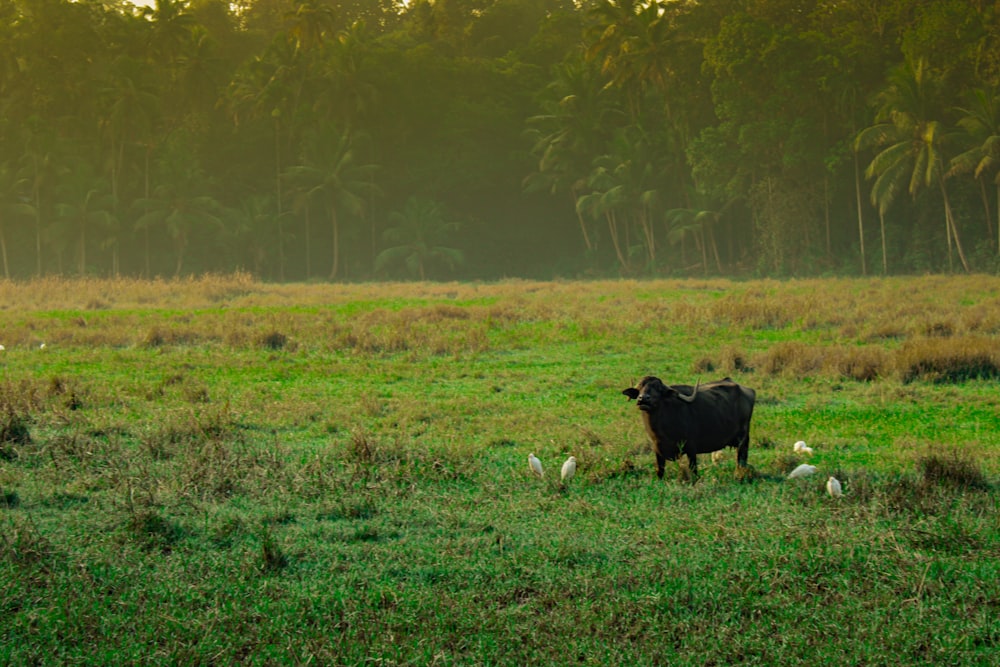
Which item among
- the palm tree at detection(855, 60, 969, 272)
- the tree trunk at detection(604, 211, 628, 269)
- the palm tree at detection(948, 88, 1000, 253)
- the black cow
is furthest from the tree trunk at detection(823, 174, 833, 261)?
the black cow

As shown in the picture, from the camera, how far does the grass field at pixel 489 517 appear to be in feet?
15.3

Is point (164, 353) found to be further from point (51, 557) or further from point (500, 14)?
point (500, 14)

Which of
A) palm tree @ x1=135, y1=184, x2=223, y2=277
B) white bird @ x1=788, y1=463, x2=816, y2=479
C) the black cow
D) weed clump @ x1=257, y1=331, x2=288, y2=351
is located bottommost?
white bird @ x1=788, y1=463, x2=816, y2=479

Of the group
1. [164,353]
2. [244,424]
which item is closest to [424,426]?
[244,424]

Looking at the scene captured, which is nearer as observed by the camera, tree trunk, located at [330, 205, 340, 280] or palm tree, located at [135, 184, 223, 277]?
palm tree, located at [135, 184, 223, 277]

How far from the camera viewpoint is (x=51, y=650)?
4508 mm

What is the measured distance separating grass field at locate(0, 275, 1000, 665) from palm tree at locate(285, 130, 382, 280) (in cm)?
3802

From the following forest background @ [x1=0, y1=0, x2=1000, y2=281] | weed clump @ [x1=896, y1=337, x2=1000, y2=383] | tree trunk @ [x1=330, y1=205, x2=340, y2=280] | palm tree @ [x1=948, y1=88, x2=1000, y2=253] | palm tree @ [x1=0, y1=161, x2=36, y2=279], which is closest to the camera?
weed clump @ [x1=896, y1=337, x2=1000, y2=383]

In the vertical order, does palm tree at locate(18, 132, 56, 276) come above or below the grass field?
above

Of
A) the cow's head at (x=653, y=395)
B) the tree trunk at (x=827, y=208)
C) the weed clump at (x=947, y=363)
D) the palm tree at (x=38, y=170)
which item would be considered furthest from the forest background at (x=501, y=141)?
the cow's head at (x=653, y=395)

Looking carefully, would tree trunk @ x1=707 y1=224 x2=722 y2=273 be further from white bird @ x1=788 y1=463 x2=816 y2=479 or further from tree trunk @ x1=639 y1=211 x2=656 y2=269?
white bird @ x1=788 y1=463 x2=816 y2=479

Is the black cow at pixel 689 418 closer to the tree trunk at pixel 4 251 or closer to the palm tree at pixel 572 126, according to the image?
the palm tree at pixel 572 126

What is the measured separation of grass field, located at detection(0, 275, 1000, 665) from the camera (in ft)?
15.3

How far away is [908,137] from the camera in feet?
127
